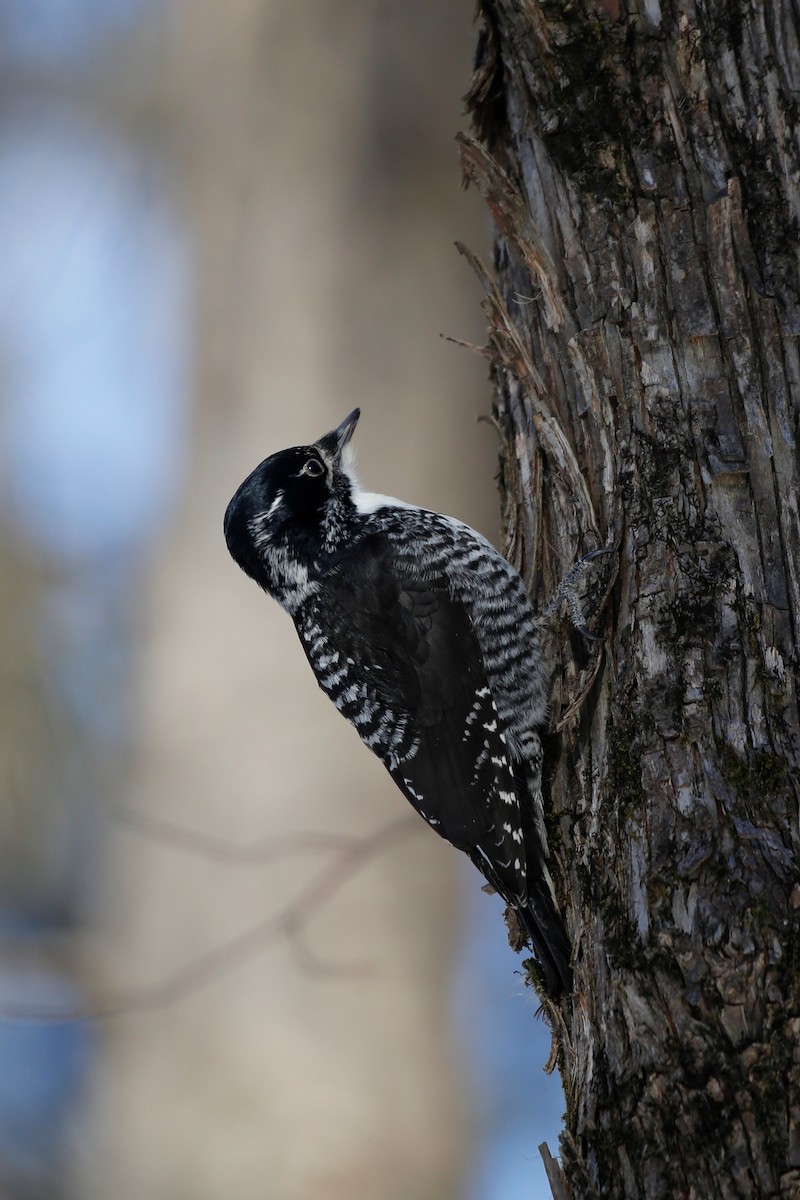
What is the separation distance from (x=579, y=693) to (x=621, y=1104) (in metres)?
0.92

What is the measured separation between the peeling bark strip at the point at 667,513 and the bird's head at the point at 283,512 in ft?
2.16

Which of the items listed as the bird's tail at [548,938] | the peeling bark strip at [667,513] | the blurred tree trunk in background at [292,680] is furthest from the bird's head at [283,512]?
the bird's tail at [548,938]

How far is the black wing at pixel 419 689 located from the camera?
2965mm

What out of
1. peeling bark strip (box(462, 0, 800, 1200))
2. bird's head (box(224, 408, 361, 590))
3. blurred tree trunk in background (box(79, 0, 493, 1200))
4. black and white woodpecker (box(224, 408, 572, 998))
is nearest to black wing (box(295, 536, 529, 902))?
black and white woodpecker (box(224, 408, 572, 998))

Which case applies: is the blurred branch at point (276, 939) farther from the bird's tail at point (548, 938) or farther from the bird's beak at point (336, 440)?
the bird's tail at point (548, 938)

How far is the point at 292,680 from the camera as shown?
14.4 feet

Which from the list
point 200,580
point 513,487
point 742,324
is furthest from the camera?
point 200,580

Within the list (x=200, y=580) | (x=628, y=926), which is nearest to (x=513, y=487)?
(x=628, y=926)

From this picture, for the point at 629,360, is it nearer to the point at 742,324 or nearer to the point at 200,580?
the point at 742,324

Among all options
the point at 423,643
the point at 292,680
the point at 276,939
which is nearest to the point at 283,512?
the point at 423,643

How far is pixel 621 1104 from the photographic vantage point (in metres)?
1.83

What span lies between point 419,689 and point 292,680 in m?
1.35

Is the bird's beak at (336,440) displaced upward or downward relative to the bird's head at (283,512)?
upward

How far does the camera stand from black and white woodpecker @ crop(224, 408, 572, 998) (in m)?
2.88
